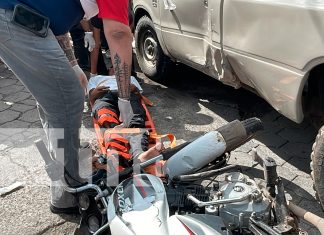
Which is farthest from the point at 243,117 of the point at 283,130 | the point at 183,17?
the point at 183,17

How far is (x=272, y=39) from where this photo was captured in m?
2.87

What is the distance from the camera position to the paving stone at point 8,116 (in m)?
4.31

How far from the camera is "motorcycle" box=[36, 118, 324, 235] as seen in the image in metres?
1.86

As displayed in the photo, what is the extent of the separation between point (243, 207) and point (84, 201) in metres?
0.91

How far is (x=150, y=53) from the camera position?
5062 mm

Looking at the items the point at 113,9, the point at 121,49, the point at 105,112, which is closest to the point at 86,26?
the point at 105,112

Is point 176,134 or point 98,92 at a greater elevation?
point 98,92

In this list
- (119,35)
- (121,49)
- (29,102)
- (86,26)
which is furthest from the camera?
(86,26)

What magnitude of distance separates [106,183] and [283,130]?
6.87 feet

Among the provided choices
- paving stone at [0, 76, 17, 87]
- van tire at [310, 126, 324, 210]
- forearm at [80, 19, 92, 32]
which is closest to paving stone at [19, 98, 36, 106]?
paving stone at [0, 76, 17, 87]

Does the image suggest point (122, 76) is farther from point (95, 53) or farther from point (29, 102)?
point (95, 53)

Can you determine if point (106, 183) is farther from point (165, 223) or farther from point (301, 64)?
point (301, 64)

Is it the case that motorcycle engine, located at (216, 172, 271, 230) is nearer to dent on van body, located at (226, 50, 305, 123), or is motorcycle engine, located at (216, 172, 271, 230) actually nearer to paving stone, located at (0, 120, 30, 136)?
dent on van body, located at (226, 50, 305, 123)

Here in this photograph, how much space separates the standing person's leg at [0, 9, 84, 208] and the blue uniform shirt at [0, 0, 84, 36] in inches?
2.3
